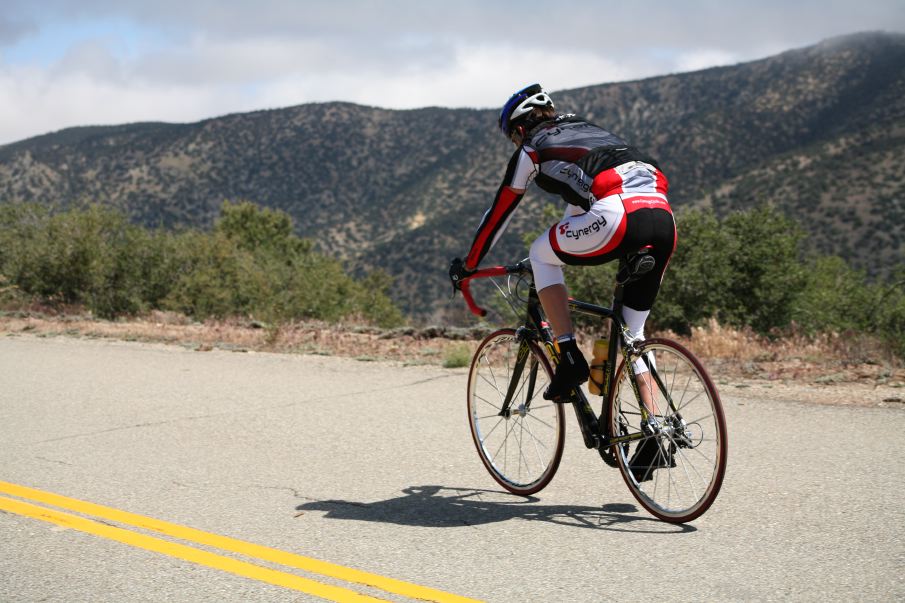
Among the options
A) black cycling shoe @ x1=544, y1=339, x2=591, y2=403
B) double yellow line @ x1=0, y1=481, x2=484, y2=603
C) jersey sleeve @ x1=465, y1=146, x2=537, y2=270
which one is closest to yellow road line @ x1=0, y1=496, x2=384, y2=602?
double yellow line @ x1=0, y1=481, x2=484, y2=603

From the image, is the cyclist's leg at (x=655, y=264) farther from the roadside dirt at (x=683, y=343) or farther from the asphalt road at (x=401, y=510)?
the roadside dirt at (x=683, y=343)

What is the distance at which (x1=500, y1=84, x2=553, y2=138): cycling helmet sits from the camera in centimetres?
521

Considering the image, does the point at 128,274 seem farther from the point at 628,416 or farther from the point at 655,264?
the point at 655,264

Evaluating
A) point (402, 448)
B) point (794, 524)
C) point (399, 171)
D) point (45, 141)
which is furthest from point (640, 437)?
point (45, 141)

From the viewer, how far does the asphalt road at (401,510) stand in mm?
4043

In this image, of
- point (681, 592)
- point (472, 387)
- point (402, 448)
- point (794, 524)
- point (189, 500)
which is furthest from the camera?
point (402, 448)

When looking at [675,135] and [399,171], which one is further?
[399,171]

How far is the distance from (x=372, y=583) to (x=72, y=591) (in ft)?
4.31

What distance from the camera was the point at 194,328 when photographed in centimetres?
1514

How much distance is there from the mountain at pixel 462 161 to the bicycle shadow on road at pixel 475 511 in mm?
47889

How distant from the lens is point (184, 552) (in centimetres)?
455

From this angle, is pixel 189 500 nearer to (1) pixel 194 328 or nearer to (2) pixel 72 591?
(2) pixel 72 591

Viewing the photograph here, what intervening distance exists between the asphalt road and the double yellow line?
0.02m

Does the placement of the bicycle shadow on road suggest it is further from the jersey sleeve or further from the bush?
the bush
